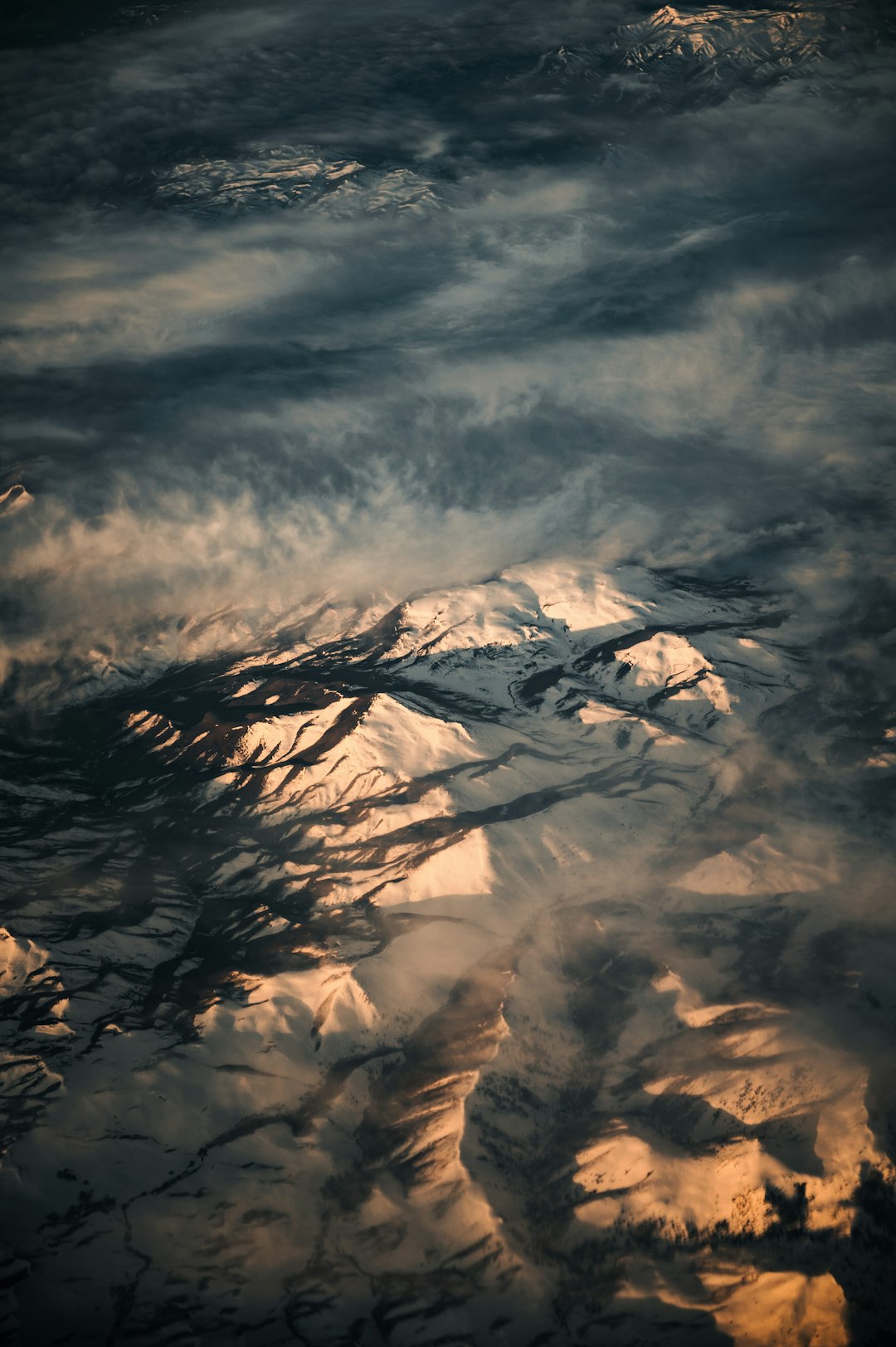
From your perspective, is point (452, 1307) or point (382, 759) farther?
point (382, 759)

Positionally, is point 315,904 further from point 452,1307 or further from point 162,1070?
point 452,1307

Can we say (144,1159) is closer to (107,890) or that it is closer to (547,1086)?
(547,1086)

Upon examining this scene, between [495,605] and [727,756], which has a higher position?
[495,605]

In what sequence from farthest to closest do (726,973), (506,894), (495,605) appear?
(495,605)
(506,894)
(726,973)

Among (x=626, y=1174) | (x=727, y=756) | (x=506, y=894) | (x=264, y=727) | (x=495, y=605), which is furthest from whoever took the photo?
(x=495, y=605)

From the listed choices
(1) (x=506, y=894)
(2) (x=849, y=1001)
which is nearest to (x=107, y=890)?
(1) (x=506, y=894)

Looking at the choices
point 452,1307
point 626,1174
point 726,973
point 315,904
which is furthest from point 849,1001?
point 315,904
